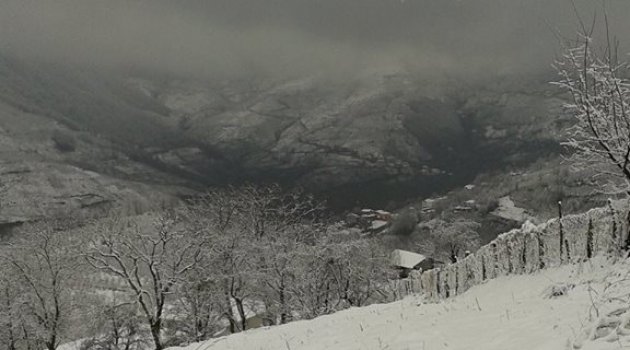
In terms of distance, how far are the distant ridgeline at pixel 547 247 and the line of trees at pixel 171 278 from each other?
20272 mm

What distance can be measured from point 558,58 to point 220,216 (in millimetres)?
43069

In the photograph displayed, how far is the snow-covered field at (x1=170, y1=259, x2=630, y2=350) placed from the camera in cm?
734

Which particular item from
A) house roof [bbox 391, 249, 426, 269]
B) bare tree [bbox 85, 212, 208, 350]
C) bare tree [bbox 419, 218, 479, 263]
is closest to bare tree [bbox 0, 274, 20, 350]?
bare tree [bbox 85, 212, 208, 350]

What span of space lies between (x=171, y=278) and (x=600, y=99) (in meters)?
30.2

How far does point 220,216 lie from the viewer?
5384 cm

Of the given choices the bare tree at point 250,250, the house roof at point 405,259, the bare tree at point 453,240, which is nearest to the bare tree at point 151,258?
the bare tree at point 250,250

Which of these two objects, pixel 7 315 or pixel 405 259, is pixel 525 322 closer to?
pixel 7 315

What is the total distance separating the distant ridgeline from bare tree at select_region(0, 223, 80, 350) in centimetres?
3011

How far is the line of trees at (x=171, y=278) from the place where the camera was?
38.2 meters

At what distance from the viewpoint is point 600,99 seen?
14133 mm

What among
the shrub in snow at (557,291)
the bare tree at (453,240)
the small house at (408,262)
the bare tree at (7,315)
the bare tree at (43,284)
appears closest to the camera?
the shrub in snow at (557,291)

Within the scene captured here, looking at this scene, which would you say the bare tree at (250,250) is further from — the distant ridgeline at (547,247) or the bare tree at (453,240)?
the bare tree at (453,240)

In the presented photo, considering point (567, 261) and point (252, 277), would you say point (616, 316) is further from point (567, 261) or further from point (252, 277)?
point (252, 277)

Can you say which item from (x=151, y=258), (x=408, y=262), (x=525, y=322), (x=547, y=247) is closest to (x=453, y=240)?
(x=408, y=262)
